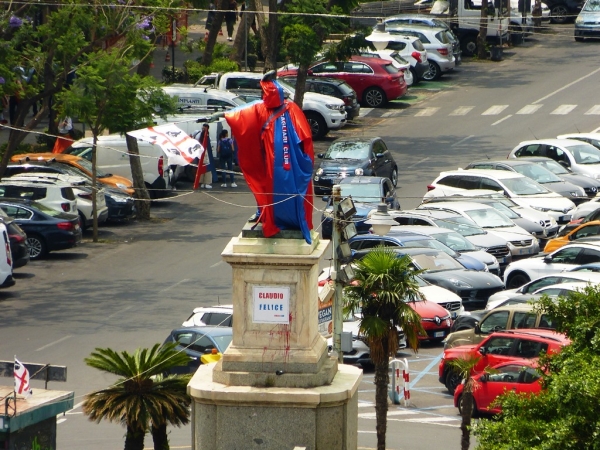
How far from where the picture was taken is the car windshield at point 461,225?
29734 mm

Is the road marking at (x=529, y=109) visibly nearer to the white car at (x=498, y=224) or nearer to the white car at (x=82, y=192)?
the white car at (x=498, y=224)

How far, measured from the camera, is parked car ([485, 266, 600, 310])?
24109 millimetres

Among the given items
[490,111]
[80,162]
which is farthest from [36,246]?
[490,111]

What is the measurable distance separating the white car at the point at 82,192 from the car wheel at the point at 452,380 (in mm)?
13158

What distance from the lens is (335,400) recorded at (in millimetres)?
13148

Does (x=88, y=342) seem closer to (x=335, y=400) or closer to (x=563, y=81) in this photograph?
(x=335, y=400)

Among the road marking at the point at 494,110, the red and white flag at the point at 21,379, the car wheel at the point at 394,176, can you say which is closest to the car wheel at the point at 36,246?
the car wheel at the point at 394,176

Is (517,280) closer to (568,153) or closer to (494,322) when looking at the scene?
(494,322)

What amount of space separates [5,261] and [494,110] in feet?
81.0

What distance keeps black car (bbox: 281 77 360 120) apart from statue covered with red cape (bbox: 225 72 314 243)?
30.0 metres

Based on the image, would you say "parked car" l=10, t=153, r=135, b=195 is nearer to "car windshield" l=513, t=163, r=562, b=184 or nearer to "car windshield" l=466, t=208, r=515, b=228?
"car windshield" l=466, t=208, r=515, b=228

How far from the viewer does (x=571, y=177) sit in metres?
35.6

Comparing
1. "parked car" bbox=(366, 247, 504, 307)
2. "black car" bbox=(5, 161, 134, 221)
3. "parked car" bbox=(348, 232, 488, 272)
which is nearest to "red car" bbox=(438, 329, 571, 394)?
"parked car" bbox=(366, 247, 504, 307)

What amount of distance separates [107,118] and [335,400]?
20592mm
